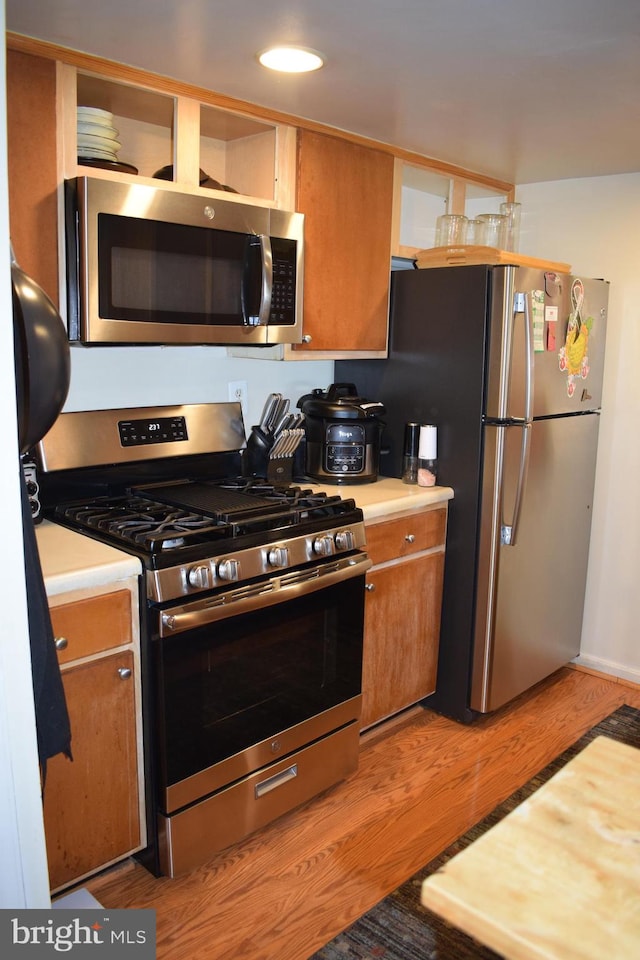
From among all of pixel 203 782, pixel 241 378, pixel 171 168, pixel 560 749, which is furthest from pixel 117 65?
pixel 560 749

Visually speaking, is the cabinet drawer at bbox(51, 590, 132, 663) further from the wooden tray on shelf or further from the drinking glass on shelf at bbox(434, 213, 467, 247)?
the drinking glass on shelf at bbox(434, 213, 467, 247)

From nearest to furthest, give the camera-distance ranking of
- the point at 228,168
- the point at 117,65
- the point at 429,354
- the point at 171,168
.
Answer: the point at 117,65 < the point at 171,168 < the point at 228,168 < the point at 429,354

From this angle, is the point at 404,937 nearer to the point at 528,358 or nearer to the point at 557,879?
the point at 557,879

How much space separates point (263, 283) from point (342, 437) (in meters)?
0.70

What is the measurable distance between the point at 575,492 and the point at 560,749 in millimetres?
1016

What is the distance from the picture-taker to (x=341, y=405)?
2814 mm

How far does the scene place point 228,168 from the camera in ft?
8.84

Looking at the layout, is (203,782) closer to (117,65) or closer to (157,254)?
(157,254)

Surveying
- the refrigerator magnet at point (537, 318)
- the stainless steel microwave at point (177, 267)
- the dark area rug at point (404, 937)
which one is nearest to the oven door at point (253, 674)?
the dark area rug at point (404, 937)

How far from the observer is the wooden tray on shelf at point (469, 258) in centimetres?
285

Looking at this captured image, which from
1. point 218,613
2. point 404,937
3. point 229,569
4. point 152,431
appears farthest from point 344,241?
point 404,937

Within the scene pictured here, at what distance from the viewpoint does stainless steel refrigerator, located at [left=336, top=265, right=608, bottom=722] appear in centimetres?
272

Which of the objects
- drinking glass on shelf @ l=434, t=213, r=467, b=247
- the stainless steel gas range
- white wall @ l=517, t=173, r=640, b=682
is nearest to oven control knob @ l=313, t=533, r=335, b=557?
the stainless steel gas range

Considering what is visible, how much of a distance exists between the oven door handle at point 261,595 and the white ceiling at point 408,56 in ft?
4.45
